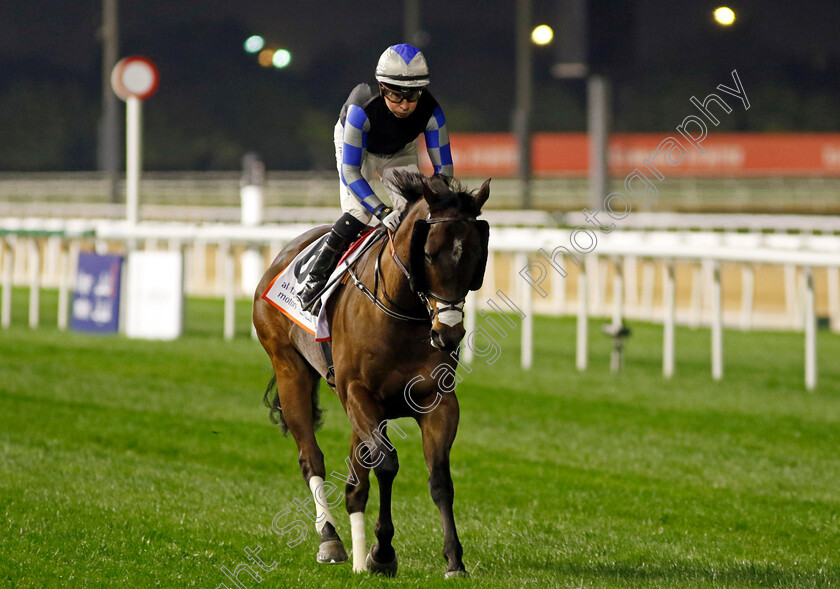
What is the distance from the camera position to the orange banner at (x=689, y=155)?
51.9 meters

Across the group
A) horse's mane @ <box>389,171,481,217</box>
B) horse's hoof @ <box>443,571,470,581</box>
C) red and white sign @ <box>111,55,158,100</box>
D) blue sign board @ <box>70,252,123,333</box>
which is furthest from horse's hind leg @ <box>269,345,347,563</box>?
red and white sign @ <box>111,55,158,100</box>

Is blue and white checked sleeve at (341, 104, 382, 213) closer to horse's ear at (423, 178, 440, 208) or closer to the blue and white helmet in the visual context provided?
the blue and white helmet

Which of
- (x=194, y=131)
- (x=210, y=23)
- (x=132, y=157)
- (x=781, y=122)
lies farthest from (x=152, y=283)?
(x=210, y=23)

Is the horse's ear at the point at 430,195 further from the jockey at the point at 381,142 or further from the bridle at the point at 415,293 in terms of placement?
the jockey at the point at 381,142

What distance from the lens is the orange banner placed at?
5188 cm

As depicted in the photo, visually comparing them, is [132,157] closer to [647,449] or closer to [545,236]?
[545,236]

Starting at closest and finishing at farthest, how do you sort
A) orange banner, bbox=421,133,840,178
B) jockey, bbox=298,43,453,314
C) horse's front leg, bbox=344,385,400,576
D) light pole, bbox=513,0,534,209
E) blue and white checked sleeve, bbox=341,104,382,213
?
horse's front leg, bbox=344,385,400,576 → jockey, bbox=298,43,453,314 → blue and white checked sleeve, bbox=341,104,382,213 → light pole, bbox=513,0,534,209 → orange banner, bbox=421,133,840,178

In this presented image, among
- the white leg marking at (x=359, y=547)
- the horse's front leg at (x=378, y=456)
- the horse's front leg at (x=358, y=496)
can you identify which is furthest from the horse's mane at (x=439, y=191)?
the white leg marking at (x=359, y=547)

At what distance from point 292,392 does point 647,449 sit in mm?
3204

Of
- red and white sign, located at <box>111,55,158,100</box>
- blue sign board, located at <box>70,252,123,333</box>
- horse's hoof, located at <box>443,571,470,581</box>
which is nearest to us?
horse's hoof, located at <box>443,571,470,581</box>

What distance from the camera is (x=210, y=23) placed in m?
78.5

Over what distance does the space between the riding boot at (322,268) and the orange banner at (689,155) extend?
45273 mm

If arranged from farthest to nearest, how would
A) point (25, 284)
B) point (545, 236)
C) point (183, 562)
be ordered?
point (25, 284), point (545, 236), point (183, 562)

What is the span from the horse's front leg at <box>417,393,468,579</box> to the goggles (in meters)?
1.22
